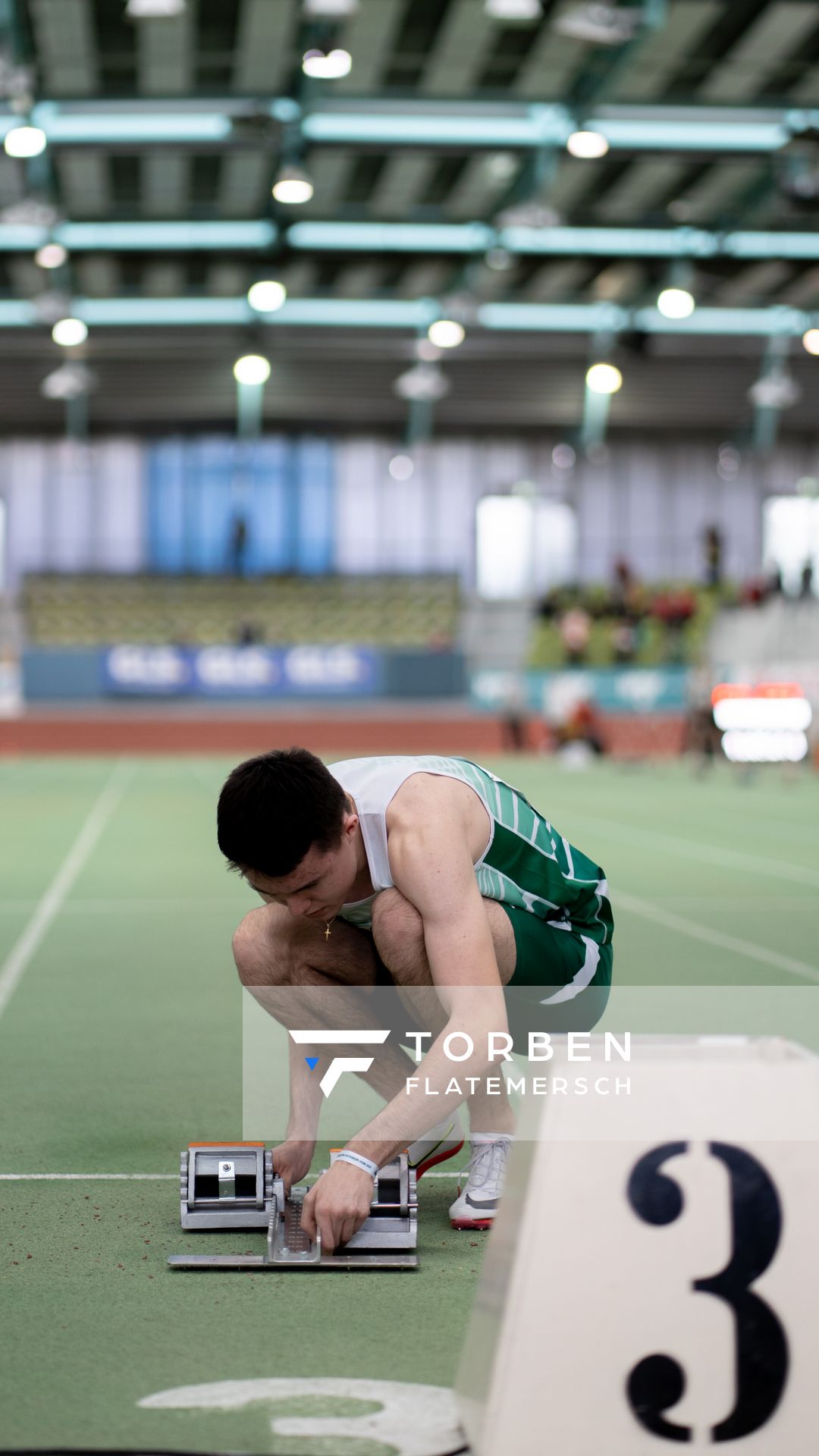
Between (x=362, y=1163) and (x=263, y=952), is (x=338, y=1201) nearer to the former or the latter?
(x=362, y=1163)

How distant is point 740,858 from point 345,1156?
9.19m

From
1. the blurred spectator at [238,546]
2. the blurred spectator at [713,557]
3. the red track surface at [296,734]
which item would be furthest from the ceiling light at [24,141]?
the blurred spectator at [713,557]

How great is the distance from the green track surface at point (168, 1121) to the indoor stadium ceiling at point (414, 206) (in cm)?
843

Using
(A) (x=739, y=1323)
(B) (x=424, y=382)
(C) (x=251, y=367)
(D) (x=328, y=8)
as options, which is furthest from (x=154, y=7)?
(B) (x=424, y=382)

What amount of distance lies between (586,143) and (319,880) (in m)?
18.1

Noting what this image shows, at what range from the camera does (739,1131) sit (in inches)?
83.6

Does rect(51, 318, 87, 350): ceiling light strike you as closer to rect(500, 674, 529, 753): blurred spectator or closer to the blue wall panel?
the blue wall panel

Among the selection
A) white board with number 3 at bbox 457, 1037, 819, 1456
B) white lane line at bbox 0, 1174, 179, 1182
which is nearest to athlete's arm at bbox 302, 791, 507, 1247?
white board with number 3 at bbox 457, 1037, 819, 1456

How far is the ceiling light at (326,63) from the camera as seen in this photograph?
50.4ft

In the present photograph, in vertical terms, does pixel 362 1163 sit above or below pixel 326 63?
below

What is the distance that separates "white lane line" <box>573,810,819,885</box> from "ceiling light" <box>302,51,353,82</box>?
7.34 meters

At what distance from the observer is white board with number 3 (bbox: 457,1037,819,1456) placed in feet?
6.77

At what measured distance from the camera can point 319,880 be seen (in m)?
2.93

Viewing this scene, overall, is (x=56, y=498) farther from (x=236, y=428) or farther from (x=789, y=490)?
(x=789, y=490)
